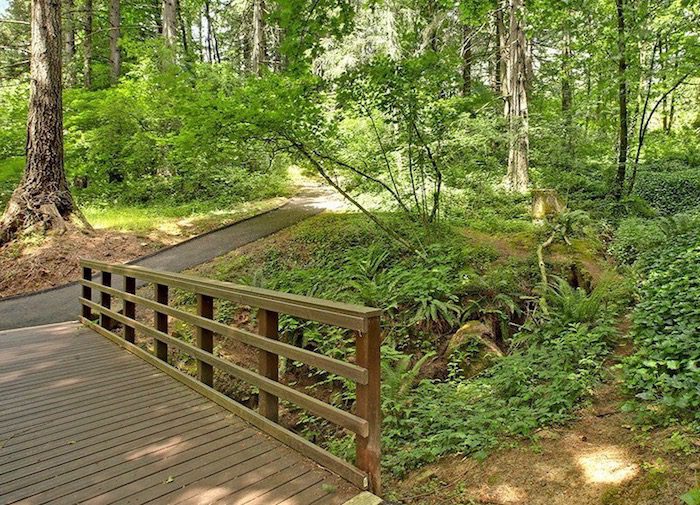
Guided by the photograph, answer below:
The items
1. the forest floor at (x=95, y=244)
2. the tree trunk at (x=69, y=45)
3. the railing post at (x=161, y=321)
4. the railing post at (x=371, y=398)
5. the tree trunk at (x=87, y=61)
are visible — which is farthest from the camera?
the tree trunk at (x=69, y=45)

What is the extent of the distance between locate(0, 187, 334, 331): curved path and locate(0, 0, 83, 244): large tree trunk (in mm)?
2282

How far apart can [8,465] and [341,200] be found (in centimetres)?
1267

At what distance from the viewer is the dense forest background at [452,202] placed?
147 inches

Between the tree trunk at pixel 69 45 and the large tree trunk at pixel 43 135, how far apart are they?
377 inches

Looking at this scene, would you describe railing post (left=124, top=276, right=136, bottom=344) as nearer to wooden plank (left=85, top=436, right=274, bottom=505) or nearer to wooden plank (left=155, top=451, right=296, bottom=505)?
wooden plank (left=85, top=436, right=274, bottom=505)

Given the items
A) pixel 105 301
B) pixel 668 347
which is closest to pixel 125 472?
pixel 668 347

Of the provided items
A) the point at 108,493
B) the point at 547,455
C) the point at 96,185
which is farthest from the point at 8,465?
the point at 96,185

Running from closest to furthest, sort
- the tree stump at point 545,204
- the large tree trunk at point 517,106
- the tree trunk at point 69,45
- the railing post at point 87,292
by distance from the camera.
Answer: the railing post at point 87,292, the tree stump at point 545,204, the large tree trunk at point 517,106, the tree trunk at point 69,45

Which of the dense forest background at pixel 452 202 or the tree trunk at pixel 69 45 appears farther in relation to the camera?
the tree trunk at pixel 69 45

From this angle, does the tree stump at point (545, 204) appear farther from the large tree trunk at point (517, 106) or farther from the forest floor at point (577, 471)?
the forest floor at point (577, 471)

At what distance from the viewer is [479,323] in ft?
18.9

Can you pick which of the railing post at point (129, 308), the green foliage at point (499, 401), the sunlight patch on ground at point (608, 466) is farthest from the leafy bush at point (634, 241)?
the railing post at point (129, 308)

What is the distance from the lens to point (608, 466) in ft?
8.58

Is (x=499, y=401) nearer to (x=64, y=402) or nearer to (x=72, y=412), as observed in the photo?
(x=72, y=412)
